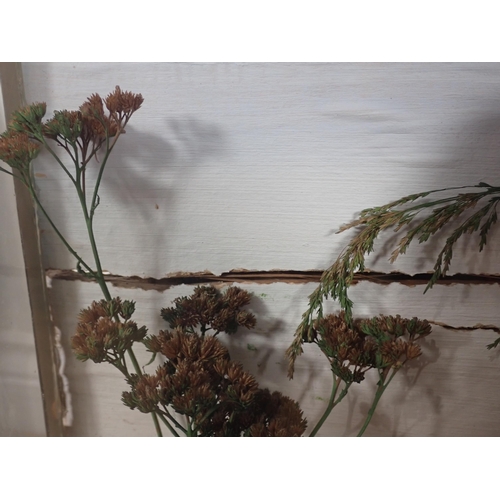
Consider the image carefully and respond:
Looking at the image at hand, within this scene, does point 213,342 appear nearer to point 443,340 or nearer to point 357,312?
point 357,312

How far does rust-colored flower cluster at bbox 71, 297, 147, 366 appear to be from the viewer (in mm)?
678

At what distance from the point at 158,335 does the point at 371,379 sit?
11.9 inches

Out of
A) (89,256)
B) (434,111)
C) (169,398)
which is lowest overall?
(169,398)

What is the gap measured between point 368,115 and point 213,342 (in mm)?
360

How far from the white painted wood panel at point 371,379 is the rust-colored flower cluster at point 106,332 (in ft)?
0.06

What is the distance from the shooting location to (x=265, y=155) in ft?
2.27

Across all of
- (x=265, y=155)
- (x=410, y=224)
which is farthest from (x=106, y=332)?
(x=410, y=224)

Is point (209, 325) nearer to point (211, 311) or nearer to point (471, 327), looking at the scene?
point (211, 311)

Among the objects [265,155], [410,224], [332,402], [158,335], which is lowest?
[332,402]

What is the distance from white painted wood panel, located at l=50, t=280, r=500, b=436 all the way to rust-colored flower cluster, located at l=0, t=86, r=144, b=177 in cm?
19

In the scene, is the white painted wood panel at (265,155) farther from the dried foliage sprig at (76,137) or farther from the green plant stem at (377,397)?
the green plant stem at (377,397)

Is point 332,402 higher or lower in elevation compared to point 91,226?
lower

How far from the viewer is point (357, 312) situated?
0.71 m
